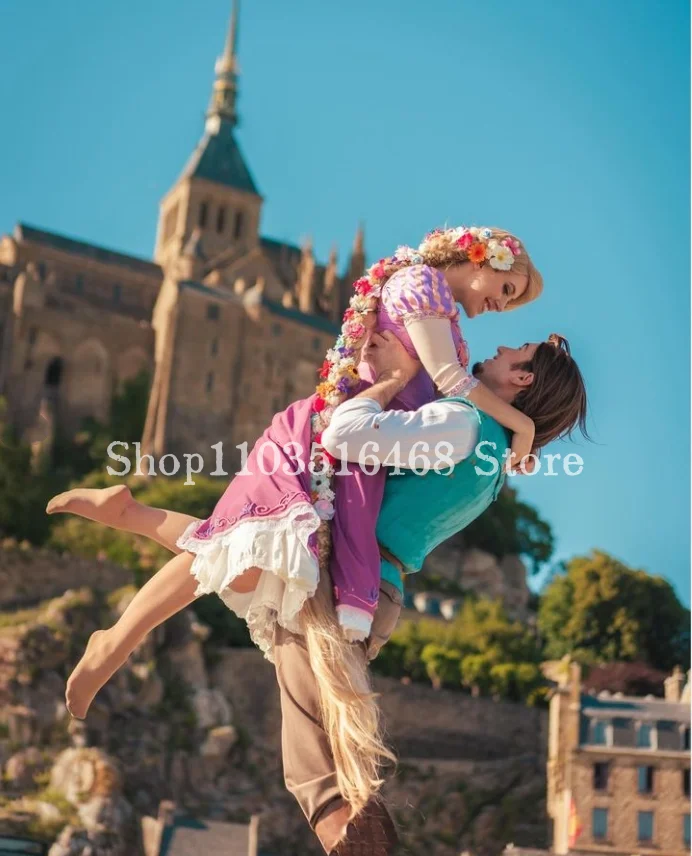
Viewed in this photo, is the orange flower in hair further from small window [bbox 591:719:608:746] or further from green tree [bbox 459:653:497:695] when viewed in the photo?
green tree [bbox 459:653:497:695]

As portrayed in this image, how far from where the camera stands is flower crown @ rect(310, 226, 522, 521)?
6.99 metres

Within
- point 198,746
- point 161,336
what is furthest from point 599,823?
point 161,336

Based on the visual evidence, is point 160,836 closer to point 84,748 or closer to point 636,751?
point 84,748

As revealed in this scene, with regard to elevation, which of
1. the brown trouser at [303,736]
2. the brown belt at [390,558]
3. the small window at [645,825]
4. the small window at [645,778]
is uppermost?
the small window at [645,778]

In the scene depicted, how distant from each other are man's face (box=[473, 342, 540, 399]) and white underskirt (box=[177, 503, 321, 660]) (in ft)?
3.35

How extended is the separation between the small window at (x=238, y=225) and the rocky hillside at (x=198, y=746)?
102 ft

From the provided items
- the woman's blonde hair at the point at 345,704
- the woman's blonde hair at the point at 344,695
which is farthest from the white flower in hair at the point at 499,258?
the woman's blonde hair at the point at 345,704

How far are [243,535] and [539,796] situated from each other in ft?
141

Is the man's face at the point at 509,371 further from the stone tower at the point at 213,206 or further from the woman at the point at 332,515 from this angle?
the stone tower at the point at 213,206

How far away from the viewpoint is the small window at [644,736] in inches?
1754

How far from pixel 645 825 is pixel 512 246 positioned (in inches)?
1523

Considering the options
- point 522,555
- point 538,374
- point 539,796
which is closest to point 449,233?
→ point 538,374

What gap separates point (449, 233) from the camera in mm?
7297

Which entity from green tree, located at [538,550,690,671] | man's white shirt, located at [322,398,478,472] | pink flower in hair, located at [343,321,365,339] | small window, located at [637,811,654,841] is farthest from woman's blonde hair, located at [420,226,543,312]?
green tree, located at [538,550,690,671]
